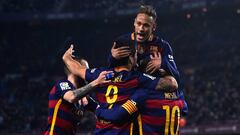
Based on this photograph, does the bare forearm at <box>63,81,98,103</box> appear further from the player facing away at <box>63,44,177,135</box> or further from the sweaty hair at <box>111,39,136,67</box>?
the sweaty hair at <box>111,39,136,67</box>

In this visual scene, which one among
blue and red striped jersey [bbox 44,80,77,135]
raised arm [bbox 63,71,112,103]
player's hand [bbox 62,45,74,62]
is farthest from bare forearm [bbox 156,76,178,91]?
blue and red striped jersey [bbox 44,80,77,135]

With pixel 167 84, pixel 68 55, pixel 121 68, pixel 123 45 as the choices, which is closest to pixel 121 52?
pixel 123 45

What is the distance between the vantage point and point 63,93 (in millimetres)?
5984

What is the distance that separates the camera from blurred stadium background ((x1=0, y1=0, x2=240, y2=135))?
27.5 metres

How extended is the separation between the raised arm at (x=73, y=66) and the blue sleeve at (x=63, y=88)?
43 centimetres

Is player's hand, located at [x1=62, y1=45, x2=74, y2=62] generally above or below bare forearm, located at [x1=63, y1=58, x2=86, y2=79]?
above

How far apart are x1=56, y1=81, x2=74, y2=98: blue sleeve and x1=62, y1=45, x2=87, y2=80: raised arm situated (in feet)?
1.40

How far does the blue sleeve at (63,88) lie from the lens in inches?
236

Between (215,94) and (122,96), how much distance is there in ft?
70.1

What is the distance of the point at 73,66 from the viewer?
220 inches

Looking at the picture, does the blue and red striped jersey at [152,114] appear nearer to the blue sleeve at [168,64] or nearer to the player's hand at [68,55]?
the blue sleeve at [168,64]

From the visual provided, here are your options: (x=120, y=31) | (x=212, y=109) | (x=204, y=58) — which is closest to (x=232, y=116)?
(x=212, y=109)

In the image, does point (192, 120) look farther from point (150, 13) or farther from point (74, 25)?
point (150, 13)

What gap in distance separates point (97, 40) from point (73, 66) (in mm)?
27328
